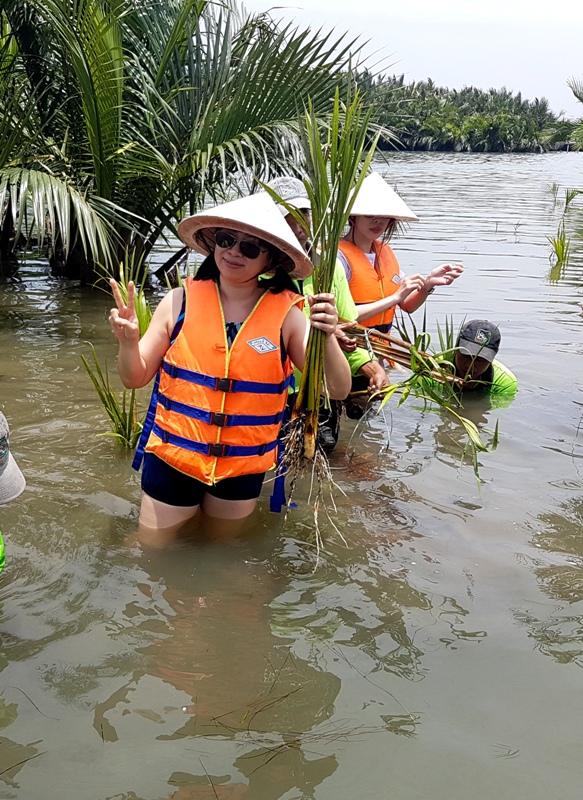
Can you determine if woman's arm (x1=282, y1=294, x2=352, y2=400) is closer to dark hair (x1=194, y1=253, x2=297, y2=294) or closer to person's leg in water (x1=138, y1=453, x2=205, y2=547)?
dark hair (x1=194, y1=253, x2=297, y2=294)

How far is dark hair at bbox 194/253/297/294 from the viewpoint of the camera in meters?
3.74

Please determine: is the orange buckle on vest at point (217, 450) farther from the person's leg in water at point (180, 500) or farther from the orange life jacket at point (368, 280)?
the orange life jacket at point (368, 280)

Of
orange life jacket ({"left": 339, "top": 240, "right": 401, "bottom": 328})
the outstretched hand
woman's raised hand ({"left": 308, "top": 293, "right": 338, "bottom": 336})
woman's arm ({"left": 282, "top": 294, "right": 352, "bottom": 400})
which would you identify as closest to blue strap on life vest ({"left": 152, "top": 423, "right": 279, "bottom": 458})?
woman's arm ({"left": 282, "top": 294, "right": 352, "bottom": 400})

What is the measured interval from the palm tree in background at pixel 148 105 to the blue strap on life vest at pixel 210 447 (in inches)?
155

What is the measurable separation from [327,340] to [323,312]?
175 mm

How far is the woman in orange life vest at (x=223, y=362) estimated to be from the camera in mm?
3568

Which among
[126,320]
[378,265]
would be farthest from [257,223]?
[378,265]

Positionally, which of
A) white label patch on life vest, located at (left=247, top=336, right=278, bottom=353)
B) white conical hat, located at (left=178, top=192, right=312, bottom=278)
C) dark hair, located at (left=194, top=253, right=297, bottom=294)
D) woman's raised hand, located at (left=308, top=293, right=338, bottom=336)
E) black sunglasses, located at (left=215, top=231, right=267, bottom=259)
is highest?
white conical hat, located at (left=178, top=192, right=312, bottom=278)

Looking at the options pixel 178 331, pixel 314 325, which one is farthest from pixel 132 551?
pixel 314 325

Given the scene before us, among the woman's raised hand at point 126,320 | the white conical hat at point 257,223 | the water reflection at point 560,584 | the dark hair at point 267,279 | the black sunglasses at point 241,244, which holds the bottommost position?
the water reflection at point 560,584

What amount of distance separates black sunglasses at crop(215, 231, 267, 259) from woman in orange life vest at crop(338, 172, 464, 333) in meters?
1.63

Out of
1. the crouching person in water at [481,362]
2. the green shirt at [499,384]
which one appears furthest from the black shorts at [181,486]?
the green shirt at [499,384]

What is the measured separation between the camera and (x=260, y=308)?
12.1 feet

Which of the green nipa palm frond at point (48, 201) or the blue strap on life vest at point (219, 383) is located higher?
the green nipa palm frond at point (48, 201)
